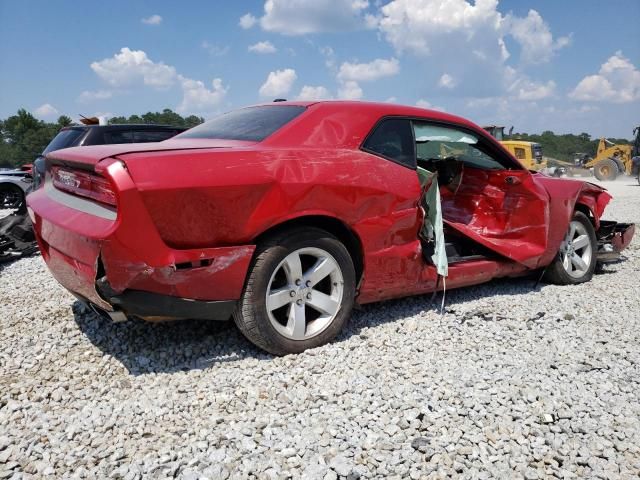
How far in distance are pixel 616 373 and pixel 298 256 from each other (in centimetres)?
Answer: 197

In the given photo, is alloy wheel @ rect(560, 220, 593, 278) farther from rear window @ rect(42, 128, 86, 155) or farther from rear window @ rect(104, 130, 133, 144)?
rear window @ rect(42, 128, 86, 155)

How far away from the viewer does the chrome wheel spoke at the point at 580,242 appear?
5191 millimetres

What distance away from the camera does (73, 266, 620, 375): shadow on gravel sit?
10.2ft

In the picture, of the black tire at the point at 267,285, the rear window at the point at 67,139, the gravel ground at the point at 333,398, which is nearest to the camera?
the gravel ground at the point at 333,398

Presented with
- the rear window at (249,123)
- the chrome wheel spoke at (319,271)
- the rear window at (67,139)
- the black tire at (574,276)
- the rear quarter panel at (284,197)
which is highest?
the rear window at (249,123)

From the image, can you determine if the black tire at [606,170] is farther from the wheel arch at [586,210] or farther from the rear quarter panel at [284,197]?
the rear quarter panel at [284,197]

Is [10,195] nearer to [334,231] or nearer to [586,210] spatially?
[334,231]

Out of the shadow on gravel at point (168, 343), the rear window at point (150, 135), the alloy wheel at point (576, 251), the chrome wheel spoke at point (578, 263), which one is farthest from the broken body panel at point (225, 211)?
the rear window at point (150, 135)

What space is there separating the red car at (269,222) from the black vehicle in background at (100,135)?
4.85m

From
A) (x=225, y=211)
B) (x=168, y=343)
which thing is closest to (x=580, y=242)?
(x=225, y=211)

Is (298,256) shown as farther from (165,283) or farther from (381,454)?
(381,454)

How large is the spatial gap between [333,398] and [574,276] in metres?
3.48

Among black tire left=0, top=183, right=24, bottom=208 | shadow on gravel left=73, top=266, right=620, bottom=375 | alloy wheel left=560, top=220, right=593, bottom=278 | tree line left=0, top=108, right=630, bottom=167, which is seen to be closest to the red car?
shadow on gravel left=73, top=266, right=620, bottom=375

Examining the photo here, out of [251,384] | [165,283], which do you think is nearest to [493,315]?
[251,384]
